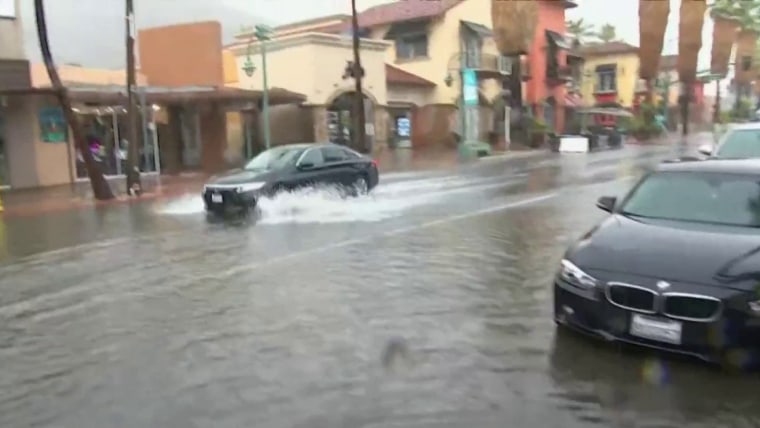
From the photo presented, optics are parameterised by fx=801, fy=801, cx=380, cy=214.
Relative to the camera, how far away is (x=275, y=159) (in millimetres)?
16438

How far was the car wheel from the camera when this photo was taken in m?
17.9

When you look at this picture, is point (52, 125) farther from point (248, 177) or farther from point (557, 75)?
point (557, 75)

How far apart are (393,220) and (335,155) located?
3.77m

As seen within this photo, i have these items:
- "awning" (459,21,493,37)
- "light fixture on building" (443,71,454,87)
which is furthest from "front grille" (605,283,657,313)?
"awning" (459,21,493,37)

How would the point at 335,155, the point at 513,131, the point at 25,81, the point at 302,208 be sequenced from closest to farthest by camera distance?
the point at 302,208 → the point at 335,155 → the point at 25,81 → the point at 513,131

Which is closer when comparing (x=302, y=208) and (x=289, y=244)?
(x=289, y=244)

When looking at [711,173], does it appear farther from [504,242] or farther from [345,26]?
[345,26]

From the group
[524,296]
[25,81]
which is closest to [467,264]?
[524,296]

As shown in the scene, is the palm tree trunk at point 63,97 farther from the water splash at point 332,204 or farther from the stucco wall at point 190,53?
the stucco wall at point 190,53

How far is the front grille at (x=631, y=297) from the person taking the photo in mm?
5504

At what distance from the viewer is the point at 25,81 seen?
76.0 feet

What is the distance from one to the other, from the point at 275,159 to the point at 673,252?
11587 mm

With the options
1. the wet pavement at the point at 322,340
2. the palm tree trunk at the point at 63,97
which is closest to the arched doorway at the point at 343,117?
the palm tree trunk at the point at 63,97

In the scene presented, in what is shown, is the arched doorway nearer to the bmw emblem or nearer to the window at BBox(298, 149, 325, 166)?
the window at BBox(298, 149, 325, 166)
